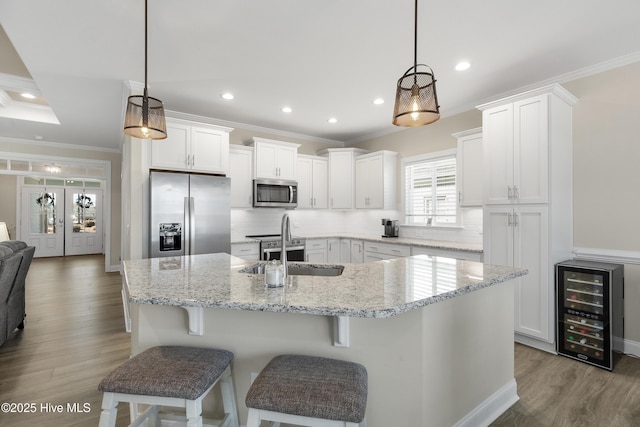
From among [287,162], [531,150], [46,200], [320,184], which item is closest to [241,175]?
[287,162]

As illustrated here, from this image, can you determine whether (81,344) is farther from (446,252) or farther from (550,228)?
(550,228)

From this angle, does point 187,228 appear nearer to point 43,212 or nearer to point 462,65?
point 462,65

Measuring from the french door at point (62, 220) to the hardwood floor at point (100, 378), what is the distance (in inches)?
258

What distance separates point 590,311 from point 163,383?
Result: 3207 mm

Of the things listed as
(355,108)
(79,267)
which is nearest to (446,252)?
(355,108)

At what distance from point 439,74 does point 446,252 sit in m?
1.98

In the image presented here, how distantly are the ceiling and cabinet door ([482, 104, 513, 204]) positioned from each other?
1.39 ft

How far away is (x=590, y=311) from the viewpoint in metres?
2.66

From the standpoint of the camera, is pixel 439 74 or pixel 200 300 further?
pixel 439 74

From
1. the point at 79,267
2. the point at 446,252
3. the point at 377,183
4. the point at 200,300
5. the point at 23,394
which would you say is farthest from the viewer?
the point at 79,267

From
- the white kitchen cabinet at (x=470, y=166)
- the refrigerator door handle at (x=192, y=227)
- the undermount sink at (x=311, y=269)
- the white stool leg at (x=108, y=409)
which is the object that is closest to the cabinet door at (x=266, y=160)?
the refrigerator door handle at (x=192, y=227)

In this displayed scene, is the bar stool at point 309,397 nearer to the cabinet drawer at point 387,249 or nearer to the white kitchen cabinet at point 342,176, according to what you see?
the cabinet drawer at point 387,249

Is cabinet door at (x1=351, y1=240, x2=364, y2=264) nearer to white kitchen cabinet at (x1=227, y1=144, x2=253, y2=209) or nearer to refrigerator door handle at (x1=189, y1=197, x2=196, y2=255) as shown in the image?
white kitchen cabinet at (x1=227, y1=144, x2=253, y2=209)

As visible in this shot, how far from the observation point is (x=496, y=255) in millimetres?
3266
